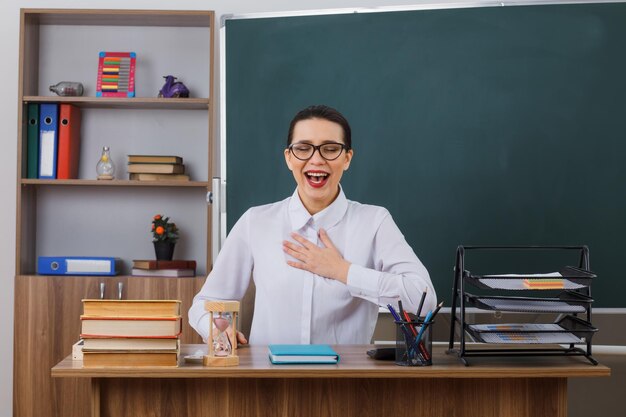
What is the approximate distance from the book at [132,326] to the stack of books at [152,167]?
1.91 meters

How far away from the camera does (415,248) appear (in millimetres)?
3465

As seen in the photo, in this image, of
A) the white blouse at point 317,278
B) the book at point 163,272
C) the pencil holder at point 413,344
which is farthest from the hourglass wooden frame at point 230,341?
the book at point 163,272

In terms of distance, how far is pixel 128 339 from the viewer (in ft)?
6.77

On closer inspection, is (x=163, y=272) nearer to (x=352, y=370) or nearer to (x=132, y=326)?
(x=132, y=326)

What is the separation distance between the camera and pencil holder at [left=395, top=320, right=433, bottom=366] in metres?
2.12

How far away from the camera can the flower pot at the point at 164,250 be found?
3938mm

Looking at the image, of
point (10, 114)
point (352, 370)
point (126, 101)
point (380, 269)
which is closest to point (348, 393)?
point (352, 370)

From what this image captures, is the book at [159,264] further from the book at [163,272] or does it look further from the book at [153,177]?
the book at [153,177]

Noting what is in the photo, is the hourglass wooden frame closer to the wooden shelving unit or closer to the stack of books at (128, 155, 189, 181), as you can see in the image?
the stack of books at (128, 155, 189, 181)

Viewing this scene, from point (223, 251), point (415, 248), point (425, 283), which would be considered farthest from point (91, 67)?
point (425, 283)

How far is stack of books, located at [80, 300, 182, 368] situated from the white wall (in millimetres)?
2233

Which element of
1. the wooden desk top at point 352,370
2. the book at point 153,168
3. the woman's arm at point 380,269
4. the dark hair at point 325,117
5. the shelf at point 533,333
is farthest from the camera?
the book at point 153,168

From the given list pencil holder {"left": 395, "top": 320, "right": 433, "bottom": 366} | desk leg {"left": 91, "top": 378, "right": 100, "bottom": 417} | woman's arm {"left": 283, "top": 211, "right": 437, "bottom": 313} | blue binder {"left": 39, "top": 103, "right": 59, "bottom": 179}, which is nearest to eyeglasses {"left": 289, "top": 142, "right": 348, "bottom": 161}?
woman's arm {"left": 283, "top": 211, "right": 437, "bottom": 313}

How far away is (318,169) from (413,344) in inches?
43.3
